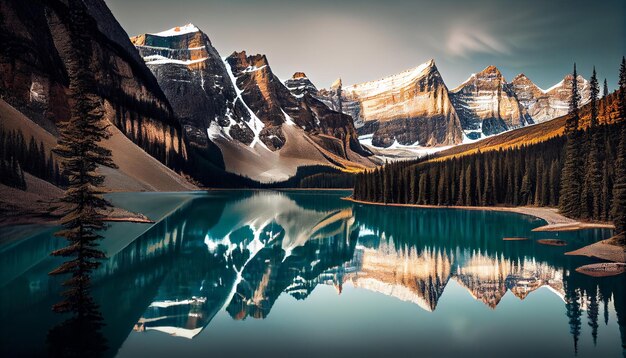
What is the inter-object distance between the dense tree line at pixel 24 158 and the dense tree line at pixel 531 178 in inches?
3281

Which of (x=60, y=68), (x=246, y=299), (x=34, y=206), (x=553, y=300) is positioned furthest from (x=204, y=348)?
(x=60, y=68)

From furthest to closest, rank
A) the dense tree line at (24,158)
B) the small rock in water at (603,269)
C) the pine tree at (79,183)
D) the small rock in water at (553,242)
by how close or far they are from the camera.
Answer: the dense tree line at (24,158)
the small rock in water at (553,242)
the small rock in water at (603,269)
the pine tree at (79,183)

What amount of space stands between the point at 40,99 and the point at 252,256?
354 ft

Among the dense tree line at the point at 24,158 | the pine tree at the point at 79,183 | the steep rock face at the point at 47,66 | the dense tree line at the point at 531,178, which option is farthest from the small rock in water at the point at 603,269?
the steep rock face at the point at 47,66

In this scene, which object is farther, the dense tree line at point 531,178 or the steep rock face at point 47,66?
the steep rock face at point 47,66

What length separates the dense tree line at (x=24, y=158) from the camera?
63.7m

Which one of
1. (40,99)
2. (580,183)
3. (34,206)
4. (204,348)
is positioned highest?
(40,99)

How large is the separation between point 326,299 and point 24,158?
7405 centimetres

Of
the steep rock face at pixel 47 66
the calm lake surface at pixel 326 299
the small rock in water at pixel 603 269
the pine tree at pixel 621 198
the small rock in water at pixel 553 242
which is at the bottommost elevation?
the calm lake surface at pixel 326 299

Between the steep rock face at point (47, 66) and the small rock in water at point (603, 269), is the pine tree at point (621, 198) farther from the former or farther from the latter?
the steep rock face at point (47, 66)

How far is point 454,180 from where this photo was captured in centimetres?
11231

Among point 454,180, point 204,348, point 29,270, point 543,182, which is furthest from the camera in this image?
point 454,180

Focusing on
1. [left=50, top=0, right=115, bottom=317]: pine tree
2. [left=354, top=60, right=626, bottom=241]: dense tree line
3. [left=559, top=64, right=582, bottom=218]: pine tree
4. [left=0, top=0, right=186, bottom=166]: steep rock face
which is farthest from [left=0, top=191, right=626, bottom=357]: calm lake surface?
[left=0, top=0, right=186, bottom=166]: steep rock face

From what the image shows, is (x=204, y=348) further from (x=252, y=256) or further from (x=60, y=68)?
(x=60, y=68)
